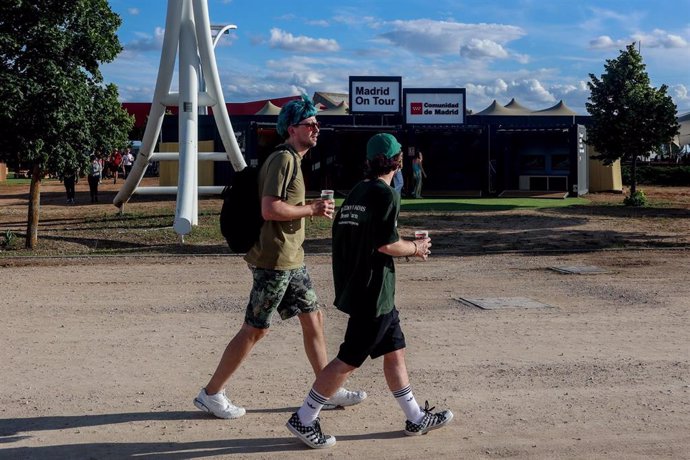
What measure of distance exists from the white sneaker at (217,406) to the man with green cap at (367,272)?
0.60 metres

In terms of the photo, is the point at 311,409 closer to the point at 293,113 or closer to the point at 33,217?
the point at 293,113

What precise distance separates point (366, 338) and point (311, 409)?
0.49 meters

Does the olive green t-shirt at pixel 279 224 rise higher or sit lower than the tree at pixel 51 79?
lower

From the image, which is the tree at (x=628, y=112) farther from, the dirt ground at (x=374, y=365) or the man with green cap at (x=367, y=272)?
the man with green cap at (x=367, y=272)

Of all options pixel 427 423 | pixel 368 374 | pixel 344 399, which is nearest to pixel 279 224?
pixel 344 399

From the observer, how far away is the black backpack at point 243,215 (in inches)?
203

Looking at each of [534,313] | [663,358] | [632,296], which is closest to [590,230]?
[632,296]

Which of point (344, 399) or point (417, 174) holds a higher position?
point (417, 174)

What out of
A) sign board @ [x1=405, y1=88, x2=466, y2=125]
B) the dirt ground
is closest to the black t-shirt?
the dirt ground

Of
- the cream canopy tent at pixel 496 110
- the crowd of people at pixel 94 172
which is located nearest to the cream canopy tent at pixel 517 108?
the cream canopy tent at pixel 496 110

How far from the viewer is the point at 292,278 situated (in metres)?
5.32

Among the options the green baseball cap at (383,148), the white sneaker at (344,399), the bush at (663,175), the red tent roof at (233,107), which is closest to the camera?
the green baseball cap at (383,148)

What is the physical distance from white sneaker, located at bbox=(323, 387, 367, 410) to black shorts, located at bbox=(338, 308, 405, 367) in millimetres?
781

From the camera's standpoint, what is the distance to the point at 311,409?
4.93 meters
